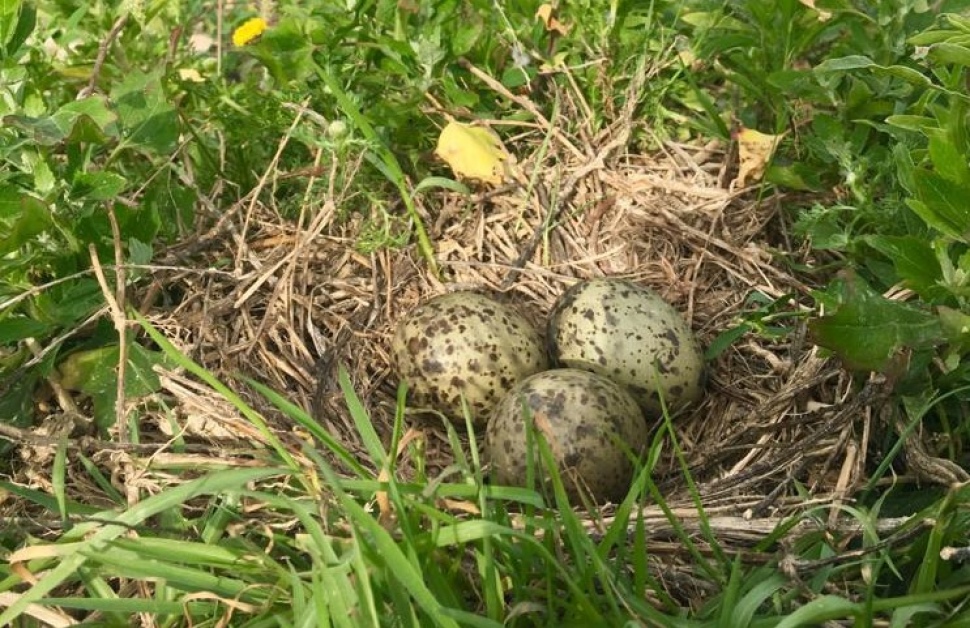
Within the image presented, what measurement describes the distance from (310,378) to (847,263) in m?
1.43

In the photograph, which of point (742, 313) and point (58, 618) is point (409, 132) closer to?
point (742, 313)

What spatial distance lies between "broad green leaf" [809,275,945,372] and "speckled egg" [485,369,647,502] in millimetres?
503

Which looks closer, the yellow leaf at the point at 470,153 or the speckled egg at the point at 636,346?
the speckled egg at the point at 636,346

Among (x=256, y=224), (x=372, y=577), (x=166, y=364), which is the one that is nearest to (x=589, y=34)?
(x=256, y=224)

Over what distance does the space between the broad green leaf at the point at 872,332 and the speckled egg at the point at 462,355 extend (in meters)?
0.80

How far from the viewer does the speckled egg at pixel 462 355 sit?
2773mm

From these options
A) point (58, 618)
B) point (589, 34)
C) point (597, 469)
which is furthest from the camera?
point (589, 34)

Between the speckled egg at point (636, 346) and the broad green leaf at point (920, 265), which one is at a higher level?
the broad green leaf at point (920, 265)

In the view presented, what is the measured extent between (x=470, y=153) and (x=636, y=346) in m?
0.80

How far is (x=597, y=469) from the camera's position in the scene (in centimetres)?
251

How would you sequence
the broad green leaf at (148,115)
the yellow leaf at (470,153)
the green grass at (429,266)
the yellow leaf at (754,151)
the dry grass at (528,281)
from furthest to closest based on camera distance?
1. the yellow leaf at (470,153)
2. the yellow leaf at (754,151)
3. the broad green leaf at (148,115)
4. the dry grass at (528,281)
5. the green grass at (429,266)

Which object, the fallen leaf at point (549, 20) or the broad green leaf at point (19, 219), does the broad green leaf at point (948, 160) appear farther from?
the broad green leaf at point (19, 219)

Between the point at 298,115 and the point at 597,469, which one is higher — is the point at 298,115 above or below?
above

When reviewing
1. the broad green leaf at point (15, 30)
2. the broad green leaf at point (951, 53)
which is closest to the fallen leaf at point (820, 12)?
the broad green leaf at point (951, 53)
